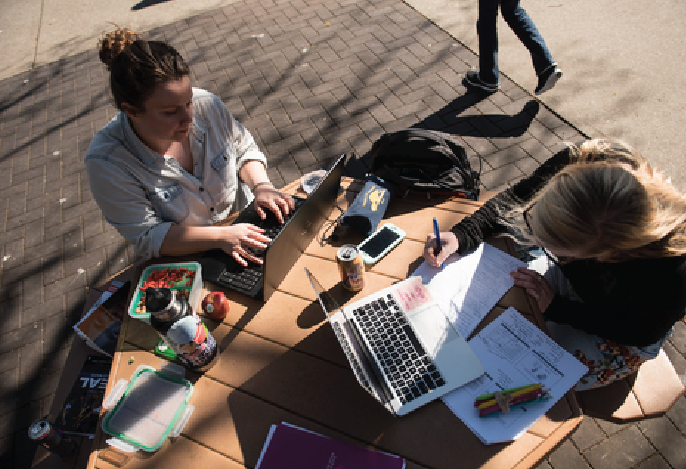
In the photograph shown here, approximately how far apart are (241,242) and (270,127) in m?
2.74

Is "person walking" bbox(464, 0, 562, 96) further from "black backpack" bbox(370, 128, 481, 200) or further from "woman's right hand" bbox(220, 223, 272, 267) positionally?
"woman's right hand" bbox(220, 223, 272, 267)

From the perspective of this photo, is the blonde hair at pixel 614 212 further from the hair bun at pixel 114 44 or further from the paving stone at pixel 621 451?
the hair bun at pixel 114 44

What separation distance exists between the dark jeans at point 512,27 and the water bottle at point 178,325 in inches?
149

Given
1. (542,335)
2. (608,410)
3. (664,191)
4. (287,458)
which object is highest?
(664,191)

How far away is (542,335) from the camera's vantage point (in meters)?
1.55

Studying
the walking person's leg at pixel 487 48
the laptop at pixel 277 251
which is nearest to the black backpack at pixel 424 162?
the laptop at pixel 277 251

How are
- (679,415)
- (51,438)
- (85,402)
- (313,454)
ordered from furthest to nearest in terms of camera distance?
(679,415), (85,402), (51,438), (313,454)

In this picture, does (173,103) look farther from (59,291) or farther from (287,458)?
(59,291)

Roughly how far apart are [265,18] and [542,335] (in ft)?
19.4

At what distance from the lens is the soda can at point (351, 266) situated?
5.28ft

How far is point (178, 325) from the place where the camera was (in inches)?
56.1

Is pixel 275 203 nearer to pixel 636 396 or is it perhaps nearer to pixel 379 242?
pixel 379 242

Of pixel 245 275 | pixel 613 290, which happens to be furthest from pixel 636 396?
pixel 245 275

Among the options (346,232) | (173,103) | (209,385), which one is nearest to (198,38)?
(173,103)
